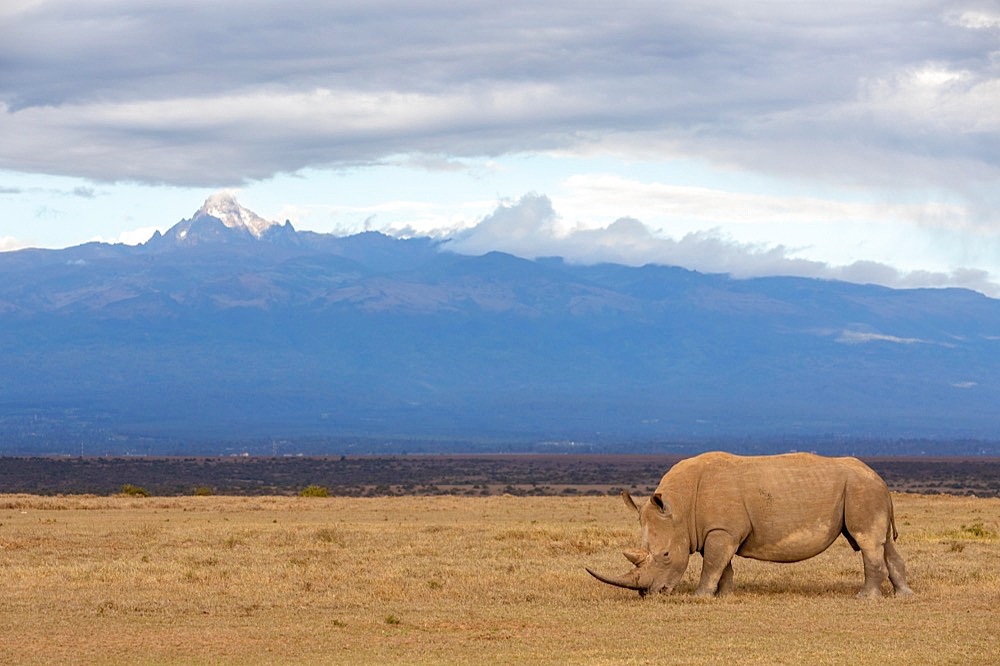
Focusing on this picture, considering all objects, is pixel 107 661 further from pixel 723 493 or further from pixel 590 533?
pixel 590 533

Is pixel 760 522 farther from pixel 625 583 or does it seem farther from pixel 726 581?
pixel 625 583

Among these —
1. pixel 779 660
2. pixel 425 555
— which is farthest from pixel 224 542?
pixel 779 660

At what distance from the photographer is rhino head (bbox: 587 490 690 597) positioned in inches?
1018

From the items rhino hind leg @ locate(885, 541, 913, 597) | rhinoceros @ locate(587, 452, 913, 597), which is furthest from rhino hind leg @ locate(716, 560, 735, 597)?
rhino hind leg @ locate(885, 541, 913, 597)

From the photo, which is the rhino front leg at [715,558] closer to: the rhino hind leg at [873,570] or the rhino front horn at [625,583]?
the rhino front horn at [625,583]

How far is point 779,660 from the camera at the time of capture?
19.7 meters

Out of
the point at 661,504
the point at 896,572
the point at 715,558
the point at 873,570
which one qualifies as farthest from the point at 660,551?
the point at 896,572

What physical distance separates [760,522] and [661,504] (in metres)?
1.68

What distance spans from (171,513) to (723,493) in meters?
29.9

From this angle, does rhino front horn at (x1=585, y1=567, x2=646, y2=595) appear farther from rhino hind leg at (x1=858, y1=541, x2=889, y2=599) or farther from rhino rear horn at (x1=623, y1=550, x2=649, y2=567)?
rhino hind leg at (x1=858, y1=541, x2=889, y2=599)

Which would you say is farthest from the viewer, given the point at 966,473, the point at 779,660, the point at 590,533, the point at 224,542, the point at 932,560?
the point at 966,473

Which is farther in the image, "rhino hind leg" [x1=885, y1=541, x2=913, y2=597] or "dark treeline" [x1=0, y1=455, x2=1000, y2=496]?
"dark treeline" [x1=0, y1=455, x2=1000, y2=496]

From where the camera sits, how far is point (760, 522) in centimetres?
2603

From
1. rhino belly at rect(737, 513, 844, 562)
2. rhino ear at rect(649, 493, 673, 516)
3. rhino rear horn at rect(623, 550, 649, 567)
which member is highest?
rhino ear at rect(649, 493, 673, 516)
